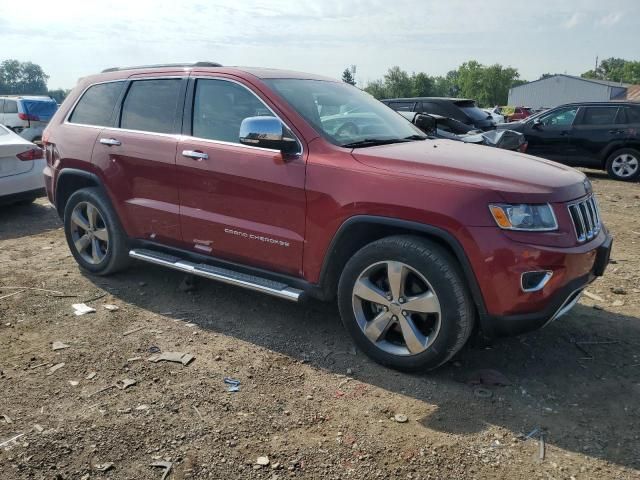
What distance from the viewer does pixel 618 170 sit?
11.7 meters

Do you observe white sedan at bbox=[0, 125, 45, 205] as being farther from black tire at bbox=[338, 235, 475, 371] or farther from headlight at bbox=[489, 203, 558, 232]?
headlight at bbox=[489, 203, 558, 232]

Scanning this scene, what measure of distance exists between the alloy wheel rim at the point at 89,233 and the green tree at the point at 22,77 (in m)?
113

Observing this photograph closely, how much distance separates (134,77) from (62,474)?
→ 328 centimetres

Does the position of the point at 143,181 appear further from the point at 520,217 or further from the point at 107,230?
the point at 520,217

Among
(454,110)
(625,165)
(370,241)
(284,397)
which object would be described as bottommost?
(284,397)

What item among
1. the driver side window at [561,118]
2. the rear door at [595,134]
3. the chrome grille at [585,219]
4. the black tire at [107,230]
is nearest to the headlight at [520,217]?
the chrome grille at [585,219]

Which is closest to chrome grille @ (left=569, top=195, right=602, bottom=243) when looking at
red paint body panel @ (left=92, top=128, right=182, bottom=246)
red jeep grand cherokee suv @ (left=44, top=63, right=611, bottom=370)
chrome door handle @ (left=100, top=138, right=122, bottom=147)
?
red jeep grand cherokee suv @ (left=44, top=63, right=611, bottom=370)

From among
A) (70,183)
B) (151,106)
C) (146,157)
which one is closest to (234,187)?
(146,157)

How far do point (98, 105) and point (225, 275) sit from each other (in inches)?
84.6

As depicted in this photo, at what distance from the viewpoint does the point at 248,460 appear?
2672 millimetres

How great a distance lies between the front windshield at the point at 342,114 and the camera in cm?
380

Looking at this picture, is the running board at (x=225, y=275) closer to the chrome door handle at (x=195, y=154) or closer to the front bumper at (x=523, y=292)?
the chrome door handle at (x=195, y=154)

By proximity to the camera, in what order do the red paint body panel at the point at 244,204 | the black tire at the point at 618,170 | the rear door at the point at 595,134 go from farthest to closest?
1. the rear door at the point at 595,134
2. the black tire at the point at 618,170
3. the red paint body panel at the point at 244,204

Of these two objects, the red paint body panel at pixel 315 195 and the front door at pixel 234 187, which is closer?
the red paint body panel at pixel 315 195
